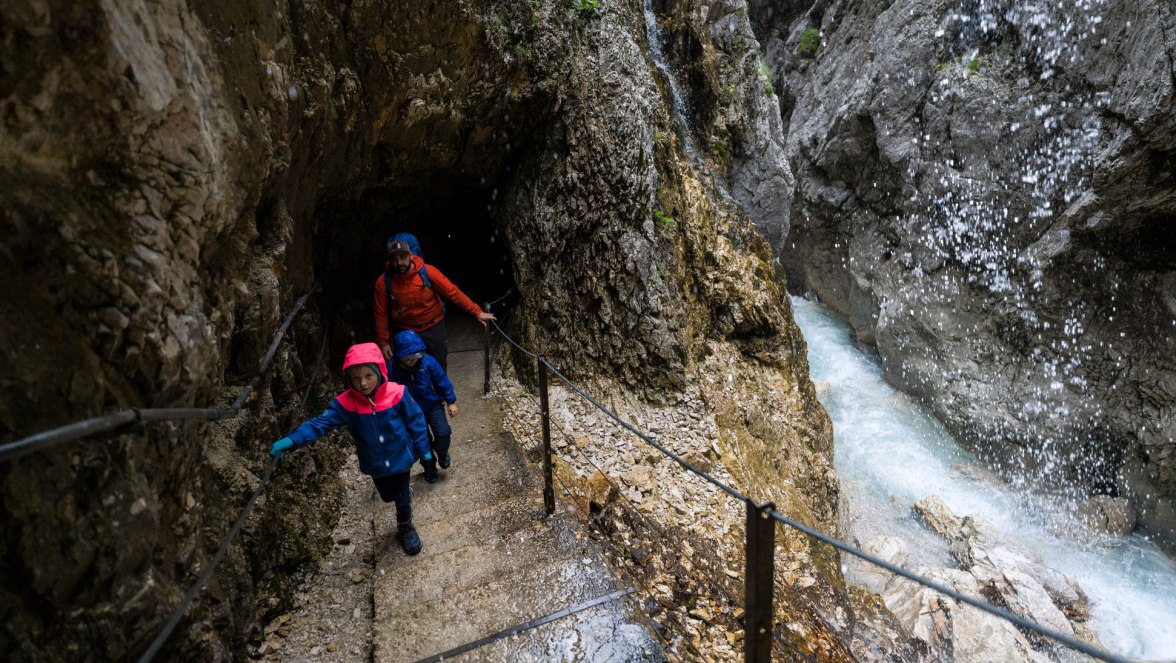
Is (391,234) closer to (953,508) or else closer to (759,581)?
(759,581)

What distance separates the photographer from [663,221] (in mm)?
6719

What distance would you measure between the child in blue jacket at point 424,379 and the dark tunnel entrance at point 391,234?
234cm

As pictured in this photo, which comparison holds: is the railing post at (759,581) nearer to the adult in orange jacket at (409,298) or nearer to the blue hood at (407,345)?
the blue hood at (407,345)

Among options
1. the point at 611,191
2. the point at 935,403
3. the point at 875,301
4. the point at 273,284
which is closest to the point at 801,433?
the point at 611,191

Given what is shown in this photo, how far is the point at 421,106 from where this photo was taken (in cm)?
528

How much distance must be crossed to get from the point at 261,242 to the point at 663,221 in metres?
4.61

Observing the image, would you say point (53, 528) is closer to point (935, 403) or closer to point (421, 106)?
point (421, 106)

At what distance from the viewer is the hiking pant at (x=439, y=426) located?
416 cm

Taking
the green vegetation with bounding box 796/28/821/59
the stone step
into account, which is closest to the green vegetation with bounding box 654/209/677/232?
the stone step

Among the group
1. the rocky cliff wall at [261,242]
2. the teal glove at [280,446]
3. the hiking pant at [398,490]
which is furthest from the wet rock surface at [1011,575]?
the teal glove at [280,446]

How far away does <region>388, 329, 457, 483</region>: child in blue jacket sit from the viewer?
3.93 m

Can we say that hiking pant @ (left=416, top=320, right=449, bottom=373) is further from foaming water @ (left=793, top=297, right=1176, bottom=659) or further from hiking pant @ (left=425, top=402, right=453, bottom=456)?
foaming water @ (left=793, top=297, right=1176, bottom=659)

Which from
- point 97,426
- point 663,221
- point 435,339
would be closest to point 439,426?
point 435,339

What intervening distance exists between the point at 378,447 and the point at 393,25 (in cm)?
371
